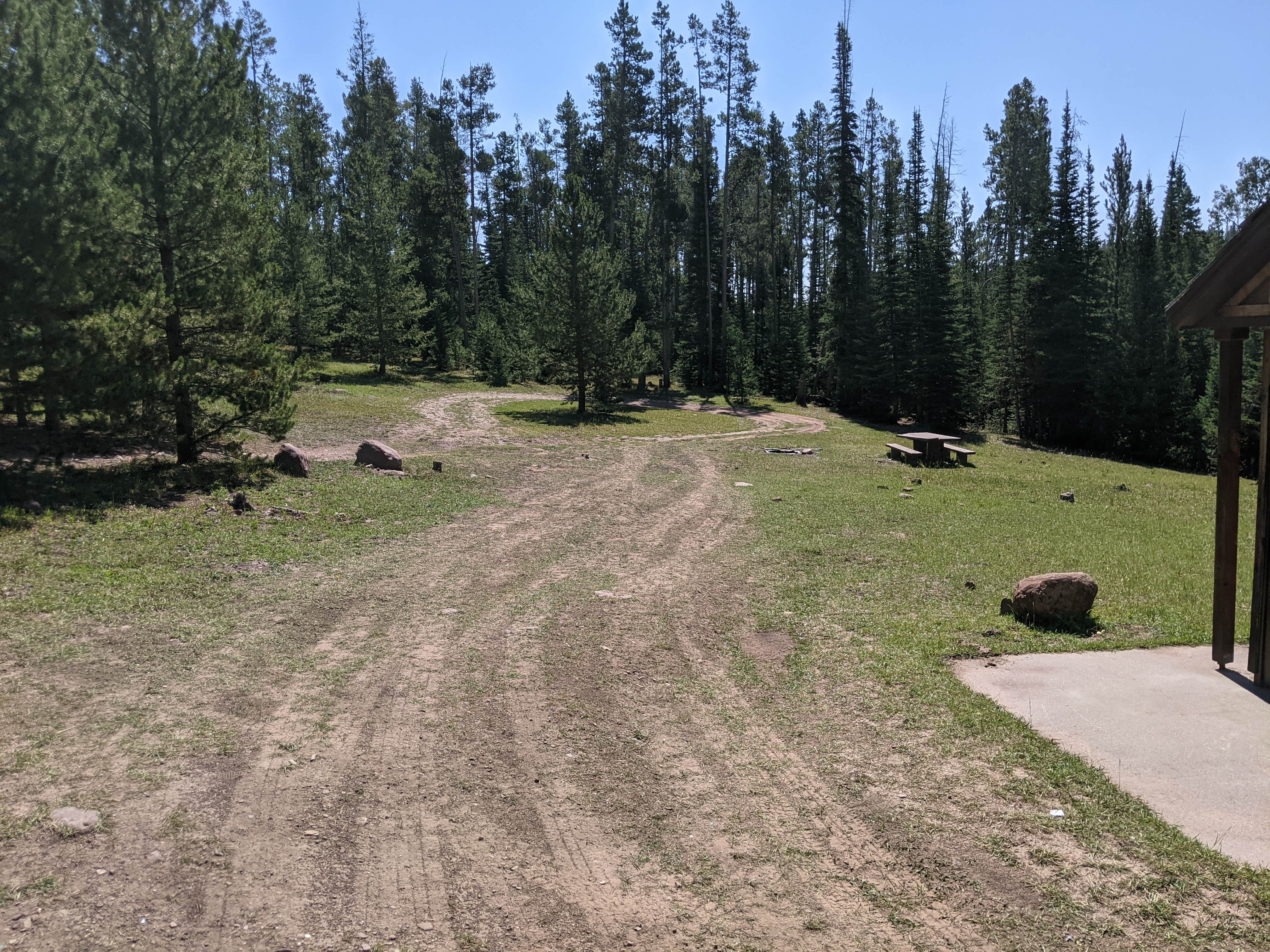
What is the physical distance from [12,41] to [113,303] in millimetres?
3460

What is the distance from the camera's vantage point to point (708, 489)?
55.1ft

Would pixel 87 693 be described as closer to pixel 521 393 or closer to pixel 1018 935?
pixel 1018 935

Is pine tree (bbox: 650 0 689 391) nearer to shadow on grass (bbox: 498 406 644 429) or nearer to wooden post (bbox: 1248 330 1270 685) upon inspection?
shadow on grass (bbox: 498 406 644 429)

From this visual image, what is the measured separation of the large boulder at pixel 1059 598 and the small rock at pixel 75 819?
301 inches

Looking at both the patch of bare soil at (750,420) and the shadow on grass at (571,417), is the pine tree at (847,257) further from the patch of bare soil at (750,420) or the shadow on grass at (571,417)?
the shadow on grass at (571,417)

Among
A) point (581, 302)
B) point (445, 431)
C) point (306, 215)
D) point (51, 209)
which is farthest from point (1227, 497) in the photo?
point (306, 215)

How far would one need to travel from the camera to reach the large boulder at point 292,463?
1477 centimetres

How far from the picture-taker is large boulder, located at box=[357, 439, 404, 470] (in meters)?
16.6

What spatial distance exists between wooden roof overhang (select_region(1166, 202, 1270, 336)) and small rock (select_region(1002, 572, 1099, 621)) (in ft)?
8.59

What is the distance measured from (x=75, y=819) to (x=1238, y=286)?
27.6 feet

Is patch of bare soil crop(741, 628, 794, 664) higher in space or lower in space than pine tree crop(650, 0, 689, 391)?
lower

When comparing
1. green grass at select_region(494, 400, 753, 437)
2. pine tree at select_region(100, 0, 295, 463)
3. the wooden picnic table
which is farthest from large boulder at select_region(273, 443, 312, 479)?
the wooden picnic table

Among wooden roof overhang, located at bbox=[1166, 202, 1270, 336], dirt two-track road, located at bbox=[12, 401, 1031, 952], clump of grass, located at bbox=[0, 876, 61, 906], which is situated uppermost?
wooden roof overhang, located at bbox=[1166, 202, 1270, 336]

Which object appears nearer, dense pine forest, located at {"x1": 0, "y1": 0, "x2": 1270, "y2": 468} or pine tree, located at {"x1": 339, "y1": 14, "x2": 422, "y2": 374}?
dense pine forest, located at {"x1": 0, "y1": 0, "x2": 1270, "y2": 468}
